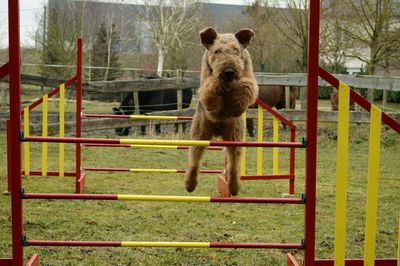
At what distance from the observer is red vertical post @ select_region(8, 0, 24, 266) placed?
3.07 metres

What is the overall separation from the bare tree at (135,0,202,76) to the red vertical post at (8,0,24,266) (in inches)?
762

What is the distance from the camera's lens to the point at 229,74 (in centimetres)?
374

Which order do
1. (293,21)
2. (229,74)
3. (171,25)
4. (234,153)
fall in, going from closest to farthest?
(229,74)
(234,153)
(293,21)
(171,25)

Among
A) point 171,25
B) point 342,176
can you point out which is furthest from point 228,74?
point 171,25

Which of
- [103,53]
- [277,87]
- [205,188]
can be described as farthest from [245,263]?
[103,53]

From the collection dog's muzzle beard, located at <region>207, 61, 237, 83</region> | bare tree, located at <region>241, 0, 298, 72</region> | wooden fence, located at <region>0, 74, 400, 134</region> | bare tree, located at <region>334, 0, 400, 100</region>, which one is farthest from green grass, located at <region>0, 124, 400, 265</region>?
bare tree, located at <region>241, 0, 298, 72</region>

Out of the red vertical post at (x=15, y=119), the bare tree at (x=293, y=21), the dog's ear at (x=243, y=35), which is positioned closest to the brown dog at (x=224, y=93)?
the dog's ear at (x=243, y=35)

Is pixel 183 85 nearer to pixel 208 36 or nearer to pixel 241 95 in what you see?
pixel 208 36

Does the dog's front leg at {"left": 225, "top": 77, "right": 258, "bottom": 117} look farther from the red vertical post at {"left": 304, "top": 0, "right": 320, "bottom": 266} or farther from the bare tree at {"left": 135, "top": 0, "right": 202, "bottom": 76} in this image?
the bare tree at {"left": 135, "top": 0, "right": 202, "bottom": 76}

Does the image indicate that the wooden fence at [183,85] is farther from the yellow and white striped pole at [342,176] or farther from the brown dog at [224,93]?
the yellow and white striped pole at [342,176]

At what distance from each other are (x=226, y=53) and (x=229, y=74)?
20cm

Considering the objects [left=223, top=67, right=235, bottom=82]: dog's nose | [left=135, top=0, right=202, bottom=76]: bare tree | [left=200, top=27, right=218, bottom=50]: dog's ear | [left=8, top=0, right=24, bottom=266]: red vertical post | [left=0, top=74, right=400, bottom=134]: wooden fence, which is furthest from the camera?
[left=135, top=0, right=202, bottom=76]: bare tree

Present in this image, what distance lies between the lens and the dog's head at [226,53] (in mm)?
3752

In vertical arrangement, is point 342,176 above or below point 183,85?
below
